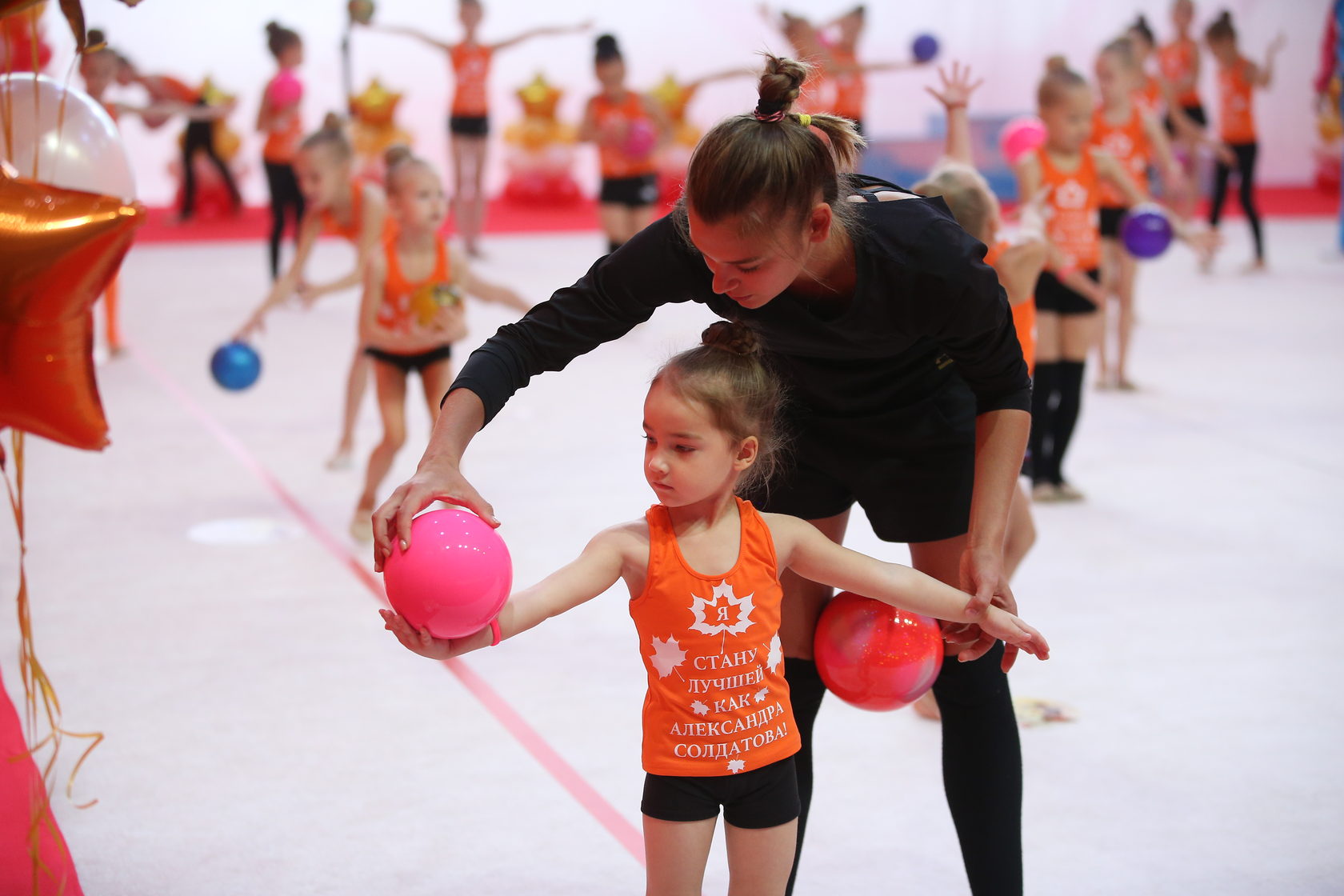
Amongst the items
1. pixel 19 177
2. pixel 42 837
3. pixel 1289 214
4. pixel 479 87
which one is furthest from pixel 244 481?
pixel 1289 214

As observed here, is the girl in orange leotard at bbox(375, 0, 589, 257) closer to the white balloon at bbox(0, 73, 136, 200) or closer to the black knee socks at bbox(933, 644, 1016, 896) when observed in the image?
the white balloon at bbox(0, 73, 136, 200)

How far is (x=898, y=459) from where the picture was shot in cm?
193

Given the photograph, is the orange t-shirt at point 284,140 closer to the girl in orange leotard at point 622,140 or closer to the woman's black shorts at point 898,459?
the girl in orange leotard at point 622,140

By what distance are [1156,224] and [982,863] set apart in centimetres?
401

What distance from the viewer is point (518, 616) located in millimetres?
1669

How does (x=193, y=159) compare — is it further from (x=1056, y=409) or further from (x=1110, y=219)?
(x=1056, y=409)

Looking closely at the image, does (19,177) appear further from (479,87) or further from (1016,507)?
(479,87)

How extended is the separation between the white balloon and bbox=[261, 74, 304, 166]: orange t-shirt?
252 inches

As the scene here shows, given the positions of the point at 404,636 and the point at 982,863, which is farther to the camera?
the point at 982,863

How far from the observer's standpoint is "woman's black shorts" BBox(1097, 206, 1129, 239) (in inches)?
235

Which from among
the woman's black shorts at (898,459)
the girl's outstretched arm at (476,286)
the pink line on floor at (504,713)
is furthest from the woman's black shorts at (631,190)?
the woman's black shorts at (898,459)

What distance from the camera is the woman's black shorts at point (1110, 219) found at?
5980mm

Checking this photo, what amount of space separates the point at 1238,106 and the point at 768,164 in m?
9.45

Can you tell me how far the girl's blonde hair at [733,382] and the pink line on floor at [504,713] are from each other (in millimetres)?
920
